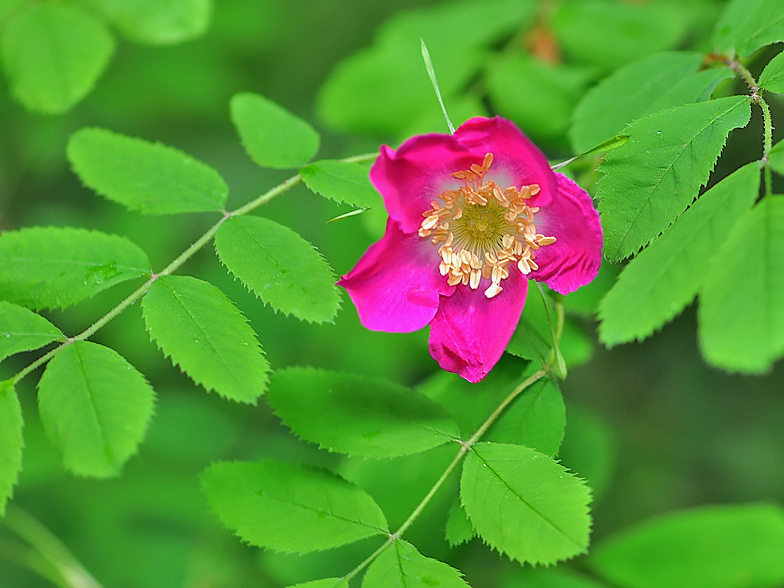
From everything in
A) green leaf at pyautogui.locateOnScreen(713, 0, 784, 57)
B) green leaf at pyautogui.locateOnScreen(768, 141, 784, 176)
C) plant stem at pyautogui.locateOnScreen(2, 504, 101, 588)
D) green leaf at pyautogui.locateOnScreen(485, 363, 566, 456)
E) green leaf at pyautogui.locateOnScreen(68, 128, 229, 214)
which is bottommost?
plant stem at pyautogui.locateOnScreen(2, 504, 101, 588)

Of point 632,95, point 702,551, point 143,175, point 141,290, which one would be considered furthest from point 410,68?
point 702,551

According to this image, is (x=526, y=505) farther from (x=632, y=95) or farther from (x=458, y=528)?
(x=632, y=95)

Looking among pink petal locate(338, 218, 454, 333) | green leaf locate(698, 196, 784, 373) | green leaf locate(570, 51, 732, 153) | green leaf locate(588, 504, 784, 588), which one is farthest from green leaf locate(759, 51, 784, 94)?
green leaf locate(588, 504, 784, 588)

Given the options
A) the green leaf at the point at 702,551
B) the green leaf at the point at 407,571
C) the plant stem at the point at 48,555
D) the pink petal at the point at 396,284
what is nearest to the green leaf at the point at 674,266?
the pink petal at the point at 396,284

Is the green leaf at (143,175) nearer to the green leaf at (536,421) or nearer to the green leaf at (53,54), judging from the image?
the green leaf at (53,54)

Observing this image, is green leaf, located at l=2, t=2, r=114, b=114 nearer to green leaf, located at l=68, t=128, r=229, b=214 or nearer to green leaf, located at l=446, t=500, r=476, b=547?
green leaf, located at l=68, t=128, r=229, b=214

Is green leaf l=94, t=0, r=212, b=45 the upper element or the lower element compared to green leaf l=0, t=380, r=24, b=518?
upper

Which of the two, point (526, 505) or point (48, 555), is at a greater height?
point (526, 505)
